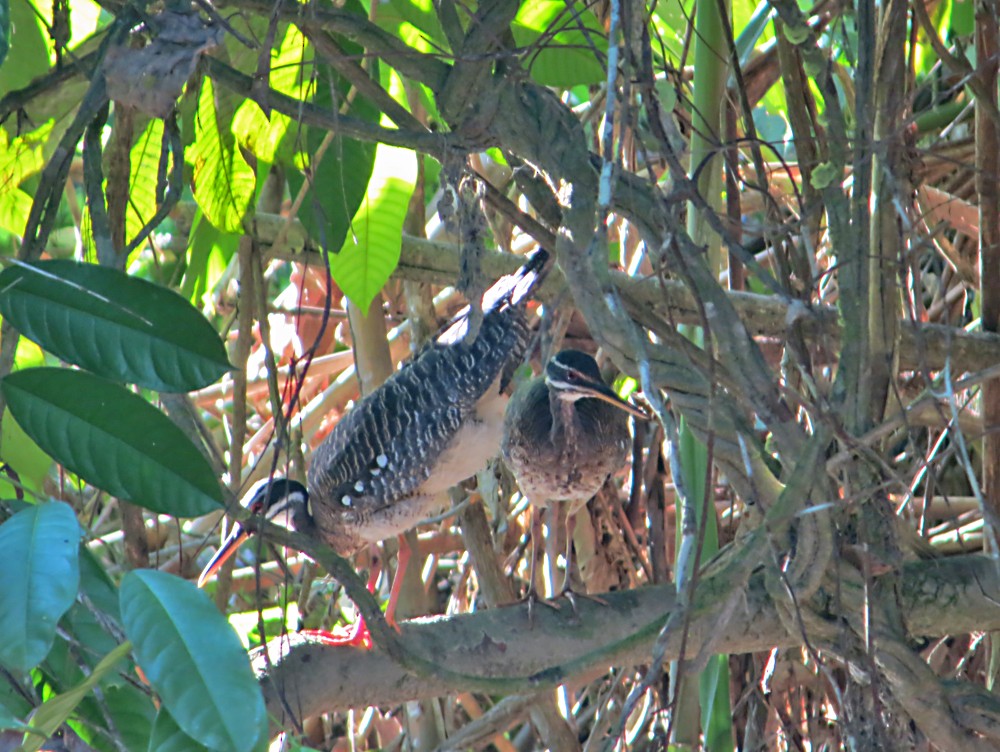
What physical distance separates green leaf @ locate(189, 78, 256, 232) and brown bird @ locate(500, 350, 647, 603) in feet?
2.56

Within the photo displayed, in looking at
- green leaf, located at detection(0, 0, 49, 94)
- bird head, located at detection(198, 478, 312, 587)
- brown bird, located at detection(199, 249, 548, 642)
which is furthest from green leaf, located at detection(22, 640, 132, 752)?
bird head, located at detection(198, 478, 312, 587)

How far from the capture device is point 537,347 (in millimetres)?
2951

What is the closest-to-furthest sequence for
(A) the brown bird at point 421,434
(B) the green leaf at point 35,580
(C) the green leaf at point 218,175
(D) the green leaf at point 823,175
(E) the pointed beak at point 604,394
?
(B) the green leaf at point 35,580, (D) the green leaf at point 823,175, (C) the green leaf at point 218,175, (E) the pointed beak at point 604,394, (A) the brown bird at point 421,434

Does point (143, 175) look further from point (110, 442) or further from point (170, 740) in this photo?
point (170, 740)

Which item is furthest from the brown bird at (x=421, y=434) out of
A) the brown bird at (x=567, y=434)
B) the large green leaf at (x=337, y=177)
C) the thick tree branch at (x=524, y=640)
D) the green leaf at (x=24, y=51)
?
the green leaf at (x=24, y=51)

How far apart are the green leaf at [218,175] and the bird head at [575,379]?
804 millimetres

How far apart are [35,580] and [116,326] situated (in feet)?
1.21

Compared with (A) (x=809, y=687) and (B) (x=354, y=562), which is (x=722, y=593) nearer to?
(A) (x=809, y=687)

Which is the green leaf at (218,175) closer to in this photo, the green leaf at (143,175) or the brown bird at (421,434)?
the green leaf at (143,175)

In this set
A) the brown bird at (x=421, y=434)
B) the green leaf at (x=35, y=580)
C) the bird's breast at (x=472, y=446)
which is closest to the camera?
the green leaf at (x=35, y=580)

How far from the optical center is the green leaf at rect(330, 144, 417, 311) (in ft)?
6.91

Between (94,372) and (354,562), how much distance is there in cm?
249

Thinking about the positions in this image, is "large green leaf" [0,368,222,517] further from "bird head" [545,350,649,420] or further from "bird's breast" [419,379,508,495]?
"bird's breast" [419,379,508,495]

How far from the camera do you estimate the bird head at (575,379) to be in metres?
2.47
